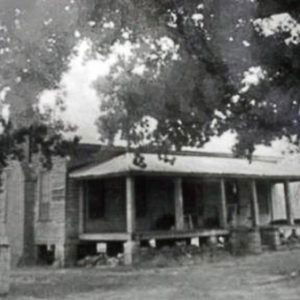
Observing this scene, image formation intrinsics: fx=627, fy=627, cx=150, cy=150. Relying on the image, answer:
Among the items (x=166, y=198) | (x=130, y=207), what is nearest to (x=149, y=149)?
(x=130, y=207)

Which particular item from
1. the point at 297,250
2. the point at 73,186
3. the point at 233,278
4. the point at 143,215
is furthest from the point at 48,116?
the point at 233,278

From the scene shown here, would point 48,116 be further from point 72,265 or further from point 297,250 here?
point 297,250

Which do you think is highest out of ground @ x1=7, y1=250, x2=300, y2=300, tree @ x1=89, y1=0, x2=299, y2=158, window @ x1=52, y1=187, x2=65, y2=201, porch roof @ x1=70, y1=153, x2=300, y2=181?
tree @ x1=89, y1=0, x2=299, y2=158

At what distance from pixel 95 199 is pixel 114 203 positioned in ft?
2.78

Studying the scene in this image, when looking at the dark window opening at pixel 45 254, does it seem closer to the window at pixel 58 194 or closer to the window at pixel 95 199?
the window at pixel 58 194

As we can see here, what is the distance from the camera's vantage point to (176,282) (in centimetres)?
1559

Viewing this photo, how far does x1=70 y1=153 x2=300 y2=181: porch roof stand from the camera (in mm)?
23141

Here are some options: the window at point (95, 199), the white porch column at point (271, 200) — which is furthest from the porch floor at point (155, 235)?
the white porch column at point (271, 200)

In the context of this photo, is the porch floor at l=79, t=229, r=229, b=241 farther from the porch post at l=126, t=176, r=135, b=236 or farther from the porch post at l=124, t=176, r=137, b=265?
the porch post at l=126, t=176, r=135, b=236

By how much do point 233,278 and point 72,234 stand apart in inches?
406

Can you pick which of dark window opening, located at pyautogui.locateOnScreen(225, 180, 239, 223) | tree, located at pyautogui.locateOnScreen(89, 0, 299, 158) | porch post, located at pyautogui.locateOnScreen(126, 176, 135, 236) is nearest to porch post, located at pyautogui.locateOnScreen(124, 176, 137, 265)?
porch post, located at pyautogui.locateOnScreen(126, 176, 135, 236)

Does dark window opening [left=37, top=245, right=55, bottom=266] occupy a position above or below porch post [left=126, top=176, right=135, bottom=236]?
below

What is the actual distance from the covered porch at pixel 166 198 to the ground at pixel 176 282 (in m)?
3.14

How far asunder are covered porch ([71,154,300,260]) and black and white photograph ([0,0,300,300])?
2.5 inches
